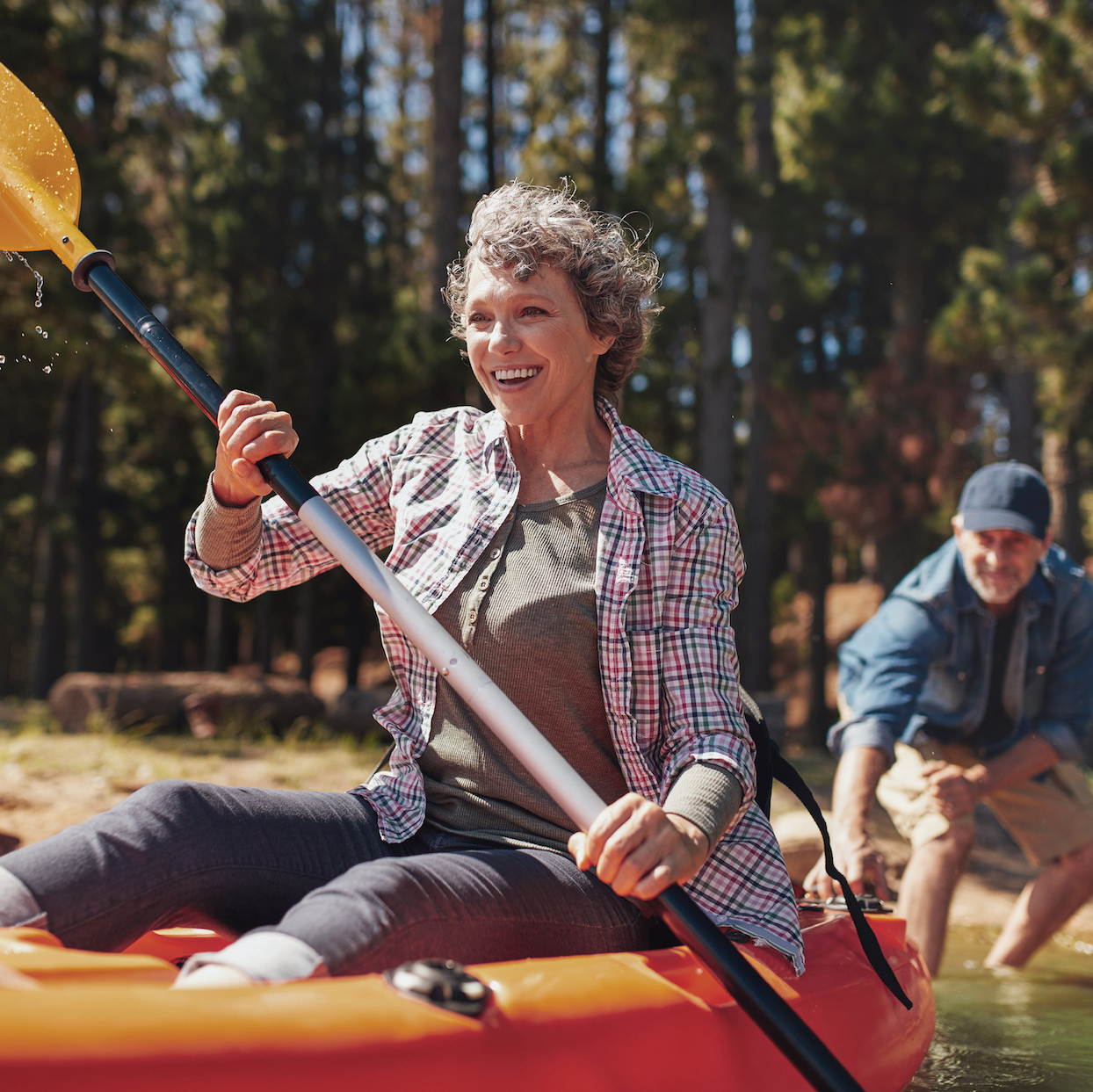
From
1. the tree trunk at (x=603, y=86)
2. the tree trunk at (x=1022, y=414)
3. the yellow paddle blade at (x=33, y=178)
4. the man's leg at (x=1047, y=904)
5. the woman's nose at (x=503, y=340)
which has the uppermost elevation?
the tree trunk at (x=603, y=86)

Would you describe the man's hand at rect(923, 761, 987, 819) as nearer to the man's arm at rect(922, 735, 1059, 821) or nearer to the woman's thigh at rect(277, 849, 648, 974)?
the man's arm at rect(922, 735, 1059, 821)

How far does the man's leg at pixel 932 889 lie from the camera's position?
3.37m

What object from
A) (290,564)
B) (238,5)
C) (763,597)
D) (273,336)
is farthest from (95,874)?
(238,5)

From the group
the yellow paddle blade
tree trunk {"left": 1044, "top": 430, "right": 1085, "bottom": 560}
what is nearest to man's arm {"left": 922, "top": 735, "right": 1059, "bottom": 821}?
the yellow paddle blade

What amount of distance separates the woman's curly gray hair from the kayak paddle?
1.59ft

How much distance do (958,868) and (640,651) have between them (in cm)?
206

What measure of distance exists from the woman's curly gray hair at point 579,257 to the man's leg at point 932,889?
1970mm

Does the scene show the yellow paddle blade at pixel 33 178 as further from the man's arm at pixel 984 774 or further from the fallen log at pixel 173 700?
the fallen log at pixel 173 700

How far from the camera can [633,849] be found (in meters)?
1.57

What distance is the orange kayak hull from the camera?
1185 mm

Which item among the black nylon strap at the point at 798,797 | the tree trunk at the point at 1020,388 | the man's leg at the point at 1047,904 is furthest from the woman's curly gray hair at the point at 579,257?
the tree trunk at the point at 1020,388

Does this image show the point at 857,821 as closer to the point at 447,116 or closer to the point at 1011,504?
the point at 1011,504

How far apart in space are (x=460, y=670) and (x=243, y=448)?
53cm

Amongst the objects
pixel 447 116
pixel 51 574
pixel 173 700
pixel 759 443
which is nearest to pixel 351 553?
pixel 173 700
